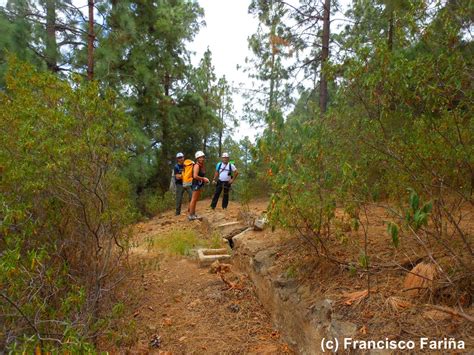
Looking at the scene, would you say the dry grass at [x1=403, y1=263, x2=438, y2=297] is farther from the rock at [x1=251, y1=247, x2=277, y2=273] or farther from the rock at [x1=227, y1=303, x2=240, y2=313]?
the rock at [x1=227, y1=303, x2=240, y2=313]

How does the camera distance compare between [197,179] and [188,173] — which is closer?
[197,179]

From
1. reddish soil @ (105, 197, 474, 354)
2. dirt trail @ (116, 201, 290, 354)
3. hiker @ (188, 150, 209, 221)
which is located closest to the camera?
reddish soil @ (105, 197, 474, 354)

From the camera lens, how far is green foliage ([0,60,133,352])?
116 inches

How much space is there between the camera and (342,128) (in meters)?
4.20

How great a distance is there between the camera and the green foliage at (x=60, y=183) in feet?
9.64

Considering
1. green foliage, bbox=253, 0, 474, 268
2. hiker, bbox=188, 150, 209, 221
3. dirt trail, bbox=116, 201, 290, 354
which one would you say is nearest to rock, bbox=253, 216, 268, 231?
dirt trail, bbox=116, 201, 290, 354

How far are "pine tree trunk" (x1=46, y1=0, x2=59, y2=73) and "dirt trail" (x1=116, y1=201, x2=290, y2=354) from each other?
6841mm

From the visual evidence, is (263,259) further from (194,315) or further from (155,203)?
(155,203)

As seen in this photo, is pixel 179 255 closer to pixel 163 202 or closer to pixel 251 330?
pixel 251 330

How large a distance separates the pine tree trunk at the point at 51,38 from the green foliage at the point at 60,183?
19.8 feet

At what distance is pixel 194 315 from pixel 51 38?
331 inches

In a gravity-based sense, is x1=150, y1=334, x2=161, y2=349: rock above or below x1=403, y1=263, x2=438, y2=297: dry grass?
below

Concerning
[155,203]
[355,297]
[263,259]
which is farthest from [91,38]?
[355,297]

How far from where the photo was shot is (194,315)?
4.01 meters
